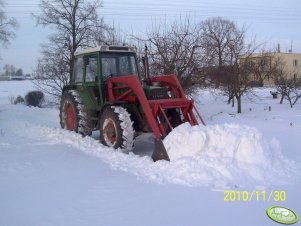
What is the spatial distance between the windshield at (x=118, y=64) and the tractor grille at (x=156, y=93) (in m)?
1.27

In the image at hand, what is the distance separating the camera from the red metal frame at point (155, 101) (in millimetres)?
7523

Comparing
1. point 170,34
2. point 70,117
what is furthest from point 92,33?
point 70,117

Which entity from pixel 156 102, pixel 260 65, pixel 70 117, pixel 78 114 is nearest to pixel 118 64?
pixel 78 114

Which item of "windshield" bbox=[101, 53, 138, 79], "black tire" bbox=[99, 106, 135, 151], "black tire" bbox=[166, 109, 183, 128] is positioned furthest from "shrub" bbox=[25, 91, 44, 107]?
"black tire" bbox=[166, 109, 183, 128]

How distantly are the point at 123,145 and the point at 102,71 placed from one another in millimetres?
2239

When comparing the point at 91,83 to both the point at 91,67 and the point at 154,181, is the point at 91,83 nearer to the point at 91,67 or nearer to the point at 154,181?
the point at 91,67

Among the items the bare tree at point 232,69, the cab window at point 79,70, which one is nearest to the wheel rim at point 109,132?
the cab window at point 79,70

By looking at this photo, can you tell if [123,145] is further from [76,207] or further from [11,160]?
[76,207]

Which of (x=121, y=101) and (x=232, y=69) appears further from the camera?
(x=232, y=69)

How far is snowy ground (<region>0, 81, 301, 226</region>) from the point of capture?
4625 millimetres

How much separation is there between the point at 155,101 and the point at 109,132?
141cm

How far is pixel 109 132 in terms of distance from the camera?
27.9 ft

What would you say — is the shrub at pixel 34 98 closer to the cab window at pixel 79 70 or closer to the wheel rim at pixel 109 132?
the cab window at pixel 79 70
